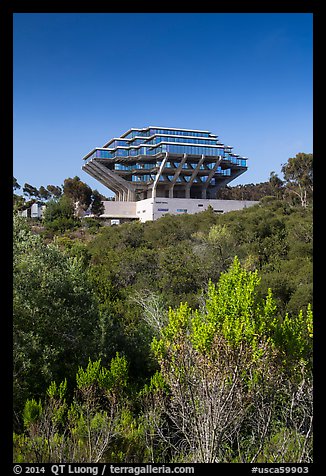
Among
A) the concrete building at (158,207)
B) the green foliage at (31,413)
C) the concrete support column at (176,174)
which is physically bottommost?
the green foliage at (31,413)

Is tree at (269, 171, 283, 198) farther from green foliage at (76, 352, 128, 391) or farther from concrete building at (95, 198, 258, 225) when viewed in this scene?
green foliage at (76, 352, 128, 391)

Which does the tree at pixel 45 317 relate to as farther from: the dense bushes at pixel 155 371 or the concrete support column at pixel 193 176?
the concrete support column at pixel 193 176

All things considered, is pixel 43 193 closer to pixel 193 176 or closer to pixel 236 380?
pixel 193 176

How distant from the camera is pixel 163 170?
49.4 metres

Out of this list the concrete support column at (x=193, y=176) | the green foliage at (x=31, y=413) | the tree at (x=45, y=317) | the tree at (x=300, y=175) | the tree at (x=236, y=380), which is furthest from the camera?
the concrete support column at (x=193, y=176)

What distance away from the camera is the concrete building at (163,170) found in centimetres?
4856

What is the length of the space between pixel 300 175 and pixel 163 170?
16.8 metres

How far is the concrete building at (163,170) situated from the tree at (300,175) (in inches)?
339

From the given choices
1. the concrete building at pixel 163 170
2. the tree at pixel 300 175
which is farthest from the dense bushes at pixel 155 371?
the concrete building at pixel 163 170

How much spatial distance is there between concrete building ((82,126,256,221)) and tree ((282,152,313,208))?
8.62 meters

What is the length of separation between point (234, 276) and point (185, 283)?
922cm

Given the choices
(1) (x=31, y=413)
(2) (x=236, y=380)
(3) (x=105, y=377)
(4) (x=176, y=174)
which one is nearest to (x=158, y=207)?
(4) (x=176, y=174)

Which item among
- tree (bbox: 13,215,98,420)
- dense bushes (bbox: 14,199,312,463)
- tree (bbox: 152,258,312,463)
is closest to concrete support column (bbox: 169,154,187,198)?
dense bushes (bbox: 14,199,312,463)
